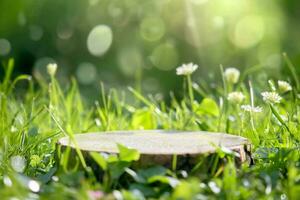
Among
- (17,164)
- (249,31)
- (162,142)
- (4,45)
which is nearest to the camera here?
(17,164)

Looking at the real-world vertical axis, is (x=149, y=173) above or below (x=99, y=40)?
above

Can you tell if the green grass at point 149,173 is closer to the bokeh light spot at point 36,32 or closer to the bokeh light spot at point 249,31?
the bokeh light spot at point 36,32

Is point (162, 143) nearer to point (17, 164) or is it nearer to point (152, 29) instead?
point (17, 164)

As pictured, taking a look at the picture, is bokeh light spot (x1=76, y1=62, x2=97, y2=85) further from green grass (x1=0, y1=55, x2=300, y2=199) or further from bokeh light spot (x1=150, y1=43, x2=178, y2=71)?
green grass (x1=0, y1=55, x2=300, y2=199)

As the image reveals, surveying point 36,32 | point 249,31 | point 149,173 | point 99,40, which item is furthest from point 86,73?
point 149,173

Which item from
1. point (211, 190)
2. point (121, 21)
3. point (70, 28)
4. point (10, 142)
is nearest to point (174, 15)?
point (121, 21)

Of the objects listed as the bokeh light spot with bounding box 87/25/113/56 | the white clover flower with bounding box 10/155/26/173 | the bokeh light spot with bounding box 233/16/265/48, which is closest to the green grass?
the white clover flower with bounding box 10/155/26/173

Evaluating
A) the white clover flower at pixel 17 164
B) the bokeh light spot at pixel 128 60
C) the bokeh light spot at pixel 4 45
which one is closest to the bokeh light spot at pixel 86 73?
the bokeh light spot at pixel 128 60
